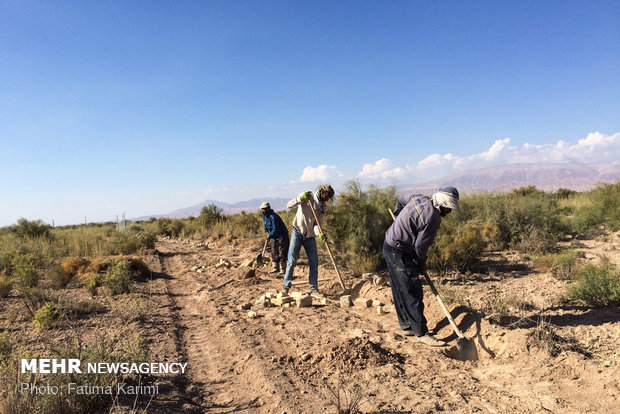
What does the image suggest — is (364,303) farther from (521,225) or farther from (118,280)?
(521,225)

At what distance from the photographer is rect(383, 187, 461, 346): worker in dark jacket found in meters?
4.49

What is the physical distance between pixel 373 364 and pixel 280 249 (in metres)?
5.73

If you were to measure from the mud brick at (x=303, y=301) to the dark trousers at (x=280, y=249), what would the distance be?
301 centimetres

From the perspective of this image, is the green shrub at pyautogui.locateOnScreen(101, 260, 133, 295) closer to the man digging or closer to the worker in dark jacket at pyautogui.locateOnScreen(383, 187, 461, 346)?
the man digging

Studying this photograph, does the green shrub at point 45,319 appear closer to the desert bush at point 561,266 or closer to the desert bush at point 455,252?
the desert bush at point 455,252

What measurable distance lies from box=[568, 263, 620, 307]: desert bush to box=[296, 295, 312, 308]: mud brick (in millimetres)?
4206

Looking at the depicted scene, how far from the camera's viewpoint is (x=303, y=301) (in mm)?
6418

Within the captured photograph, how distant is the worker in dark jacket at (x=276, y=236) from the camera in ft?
30.5

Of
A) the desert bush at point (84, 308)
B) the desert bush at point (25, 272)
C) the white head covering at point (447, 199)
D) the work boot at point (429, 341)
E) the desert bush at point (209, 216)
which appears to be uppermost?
the white head covering at point (447, 199)

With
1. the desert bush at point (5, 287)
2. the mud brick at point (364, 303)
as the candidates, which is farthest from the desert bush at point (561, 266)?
the desert bush at point (5, 287)

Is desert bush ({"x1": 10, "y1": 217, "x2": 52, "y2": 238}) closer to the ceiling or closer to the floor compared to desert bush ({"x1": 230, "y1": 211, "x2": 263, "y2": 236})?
closer to the ceiling

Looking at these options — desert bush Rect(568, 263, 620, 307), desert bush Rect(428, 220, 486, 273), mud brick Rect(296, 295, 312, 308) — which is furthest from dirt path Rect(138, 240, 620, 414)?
desert bush Rect(428, 220, 486, 273)

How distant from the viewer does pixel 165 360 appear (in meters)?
4.39

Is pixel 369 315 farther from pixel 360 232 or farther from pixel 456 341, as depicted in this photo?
pixel 360 232
